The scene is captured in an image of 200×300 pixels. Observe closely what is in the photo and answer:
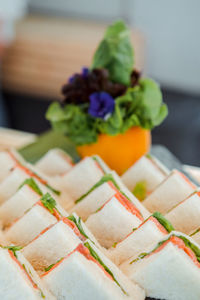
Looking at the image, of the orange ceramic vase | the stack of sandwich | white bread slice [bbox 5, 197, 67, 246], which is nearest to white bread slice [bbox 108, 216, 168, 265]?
the stack of sandwich

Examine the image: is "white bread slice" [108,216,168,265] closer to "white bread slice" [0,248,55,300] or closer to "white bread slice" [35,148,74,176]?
"white bread slice" [0,248,55,300]

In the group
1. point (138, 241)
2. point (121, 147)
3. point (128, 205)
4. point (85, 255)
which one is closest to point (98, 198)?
point (128, 205)

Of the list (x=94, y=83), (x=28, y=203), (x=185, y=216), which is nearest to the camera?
(x=185, y=216)

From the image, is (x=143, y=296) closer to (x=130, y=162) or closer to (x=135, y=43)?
(x=130, y=162)

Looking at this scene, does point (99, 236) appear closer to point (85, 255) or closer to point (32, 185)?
point (85, 255)

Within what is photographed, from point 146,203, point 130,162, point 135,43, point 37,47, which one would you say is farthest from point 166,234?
point 37,47

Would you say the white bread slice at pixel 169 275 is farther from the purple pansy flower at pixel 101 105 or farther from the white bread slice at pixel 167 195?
the purple pansy flower at pixel 101 105
